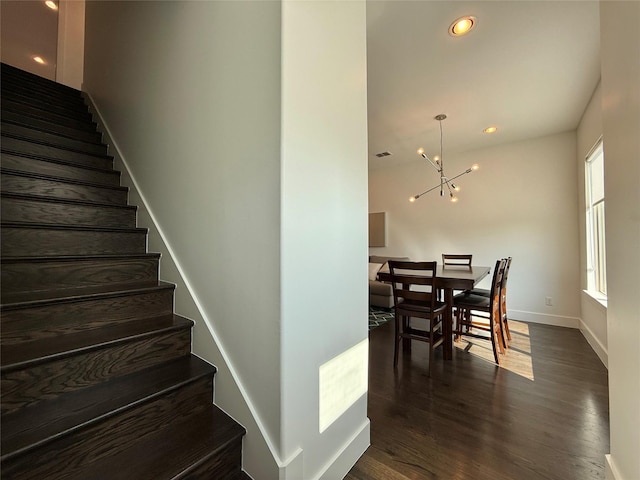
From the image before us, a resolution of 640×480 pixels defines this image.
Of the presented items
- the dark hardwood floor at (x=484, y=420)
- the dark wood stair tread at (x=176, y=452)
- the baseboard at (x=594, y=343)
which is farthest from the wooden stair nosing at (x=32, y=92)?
the baseboard at (x=594, y=343)

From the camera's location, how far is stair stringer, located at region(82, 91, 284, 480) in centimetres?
102

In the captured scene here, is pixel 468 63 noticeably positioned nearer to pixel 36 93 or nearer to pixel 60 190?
pixel 60 190

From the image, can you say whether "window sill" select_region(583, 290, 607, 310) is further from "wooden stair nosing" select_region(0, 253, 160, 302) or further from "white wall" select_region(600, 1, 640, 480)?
"wooden stair nosing" select_region(0, 253, 160, 302)

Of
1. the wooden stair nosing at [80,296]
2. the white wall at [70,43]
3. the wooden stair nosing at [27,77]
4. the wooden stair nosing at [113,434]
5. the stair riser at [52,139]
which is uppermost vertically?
the white wall at [70,43]

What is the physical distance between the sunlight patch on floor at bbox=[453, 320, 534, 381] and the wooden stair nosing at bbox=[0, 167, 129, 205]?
364 centimetres

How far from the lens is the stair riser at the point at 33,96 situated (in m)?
2.34

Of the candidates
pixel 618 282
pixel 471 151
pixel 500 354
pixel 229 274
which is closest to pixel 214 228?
pixel 229 274

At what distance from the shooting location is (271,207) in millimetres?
1005

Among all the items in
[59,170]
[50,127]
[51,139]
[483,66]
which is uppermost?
[483,66]

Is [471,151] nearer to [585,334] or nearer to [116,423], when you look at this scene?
[585,334]

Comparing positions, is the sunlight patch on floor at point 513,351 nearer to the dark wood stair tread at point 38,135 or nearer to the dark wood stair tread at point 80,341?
the dark wood stair tread at point 80,341

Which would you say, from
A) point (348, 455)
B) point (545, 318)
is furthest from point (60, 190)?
point (545, 318)

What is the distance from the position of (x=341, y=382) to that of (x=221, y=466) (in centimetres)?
60

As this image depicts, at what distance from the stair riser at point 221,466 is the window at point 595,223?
4.14m
